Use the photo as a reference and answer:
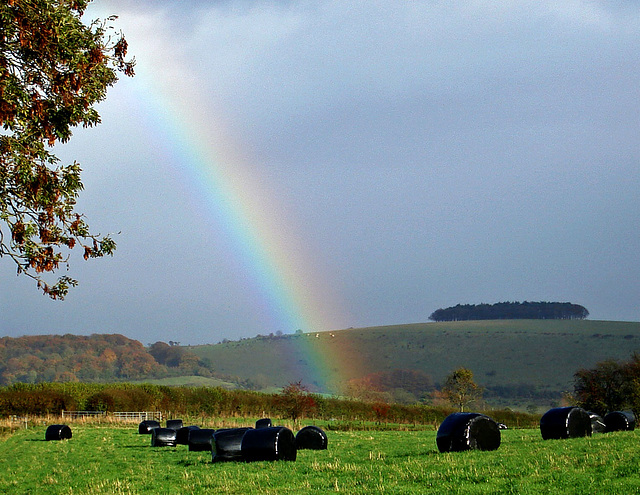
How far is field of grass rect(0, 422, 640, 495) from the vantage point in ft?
40.8

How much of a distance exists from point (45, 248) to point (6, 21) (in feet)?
14.9

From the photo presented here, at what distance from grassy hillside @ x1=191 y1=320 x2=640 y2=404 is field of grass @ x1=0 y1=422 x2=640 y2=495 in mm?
110734

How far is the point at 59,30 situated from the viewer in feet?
42.5

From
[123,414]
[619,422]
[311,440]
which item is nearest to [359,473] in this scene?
[311,440]

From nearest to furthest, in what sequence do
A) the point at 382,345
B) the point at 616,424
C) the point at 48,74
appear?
the point at 48,74 < the point at 616,424 < the point at 382,345

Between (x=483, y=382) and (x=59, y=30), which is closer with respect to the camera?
(x=59, y=30)

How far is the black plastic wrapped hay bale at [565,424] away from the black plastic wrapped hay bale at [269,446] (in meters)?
8.91

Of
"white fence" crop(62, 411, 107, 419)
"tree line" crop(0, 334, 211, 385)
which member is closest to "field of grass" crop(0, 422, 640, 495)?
"white fence" crop(62, 411, 107, 419)

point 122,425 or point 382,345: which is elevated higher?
point 382,345

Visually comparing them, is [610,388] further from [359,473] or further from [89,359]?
[89,359]

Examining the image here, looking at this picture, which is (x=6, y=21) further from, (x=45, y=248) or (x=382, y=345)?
(x=382, y=345)

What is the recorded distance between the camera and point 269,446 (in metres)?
19.2

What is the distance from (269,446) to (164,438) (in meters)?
13.5

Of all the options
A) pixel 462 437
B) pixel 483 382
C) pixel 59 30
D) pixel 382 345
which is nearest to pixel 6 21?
pixel 59 30
